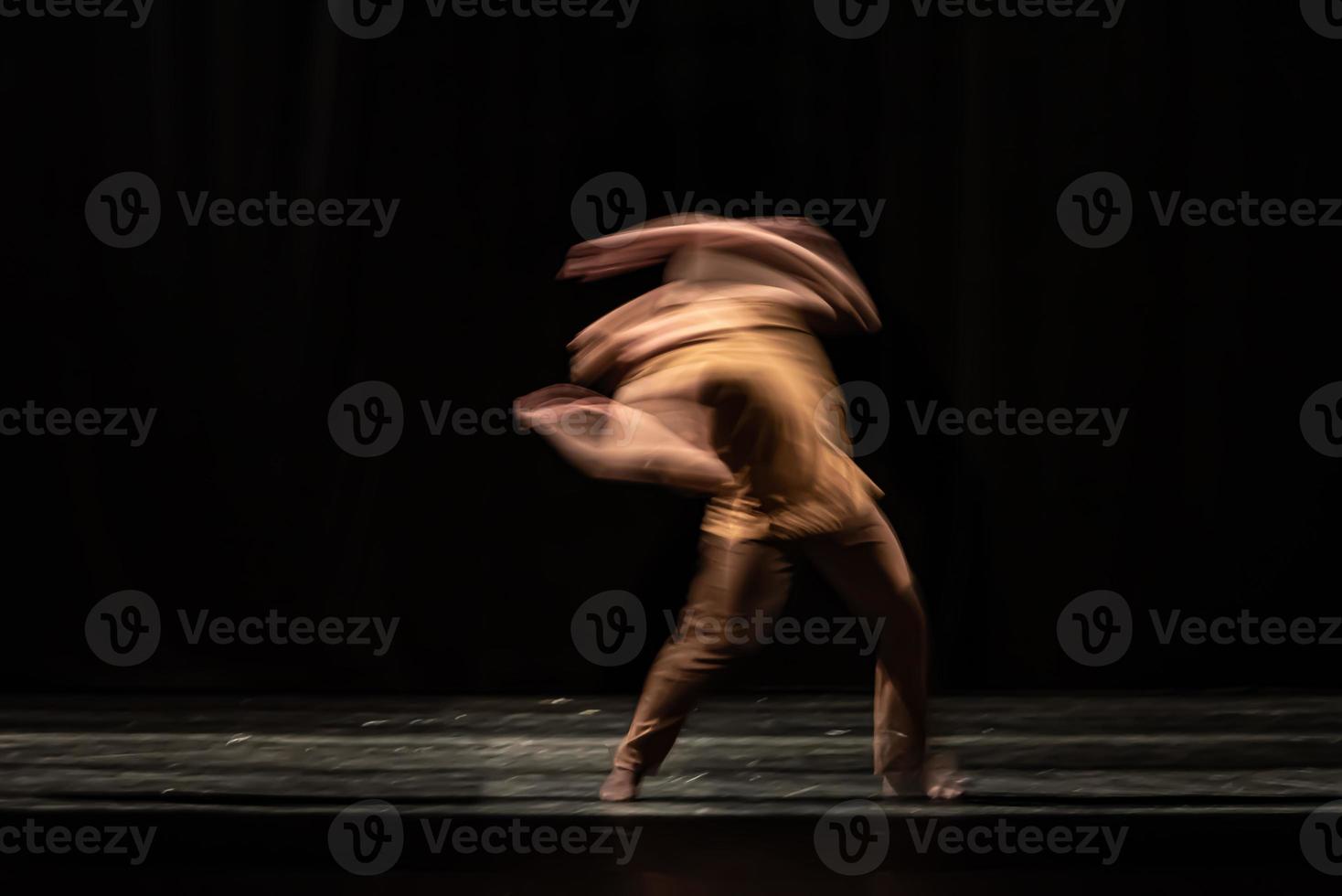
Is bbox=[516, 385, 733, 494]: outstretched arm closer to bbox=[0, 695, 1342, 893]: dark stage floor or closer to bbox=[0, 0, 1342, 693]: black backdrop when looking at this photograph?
bbox=[0, 695, 1342, 893]: dark stage floor

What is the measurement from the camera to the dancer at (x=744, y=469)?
10.5ft

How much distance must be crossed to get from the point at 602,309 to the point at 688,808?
205 centimetres

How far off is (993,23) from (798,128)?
2.41ft

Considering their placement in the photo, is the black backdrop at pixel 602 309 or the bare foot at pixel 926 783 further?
the black backdrop at pixel 602 309

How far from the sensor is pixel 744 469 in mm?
3250

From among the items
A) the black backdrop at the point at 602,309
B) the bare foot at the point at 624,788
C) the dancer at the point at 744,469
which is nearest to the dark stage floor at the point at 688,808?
the bare foot at the point at 624,788

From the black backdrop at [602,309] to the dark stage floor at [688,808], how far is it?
68cm

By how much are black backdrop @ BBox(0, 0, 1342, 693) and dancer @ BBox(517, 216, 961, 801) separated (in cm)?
149

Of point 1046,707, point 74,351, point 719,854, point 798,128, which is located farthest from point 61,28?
point 1046,707

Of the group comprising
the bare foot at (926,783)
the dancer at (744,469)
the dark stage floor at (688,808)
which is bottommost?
the dark stage floor at (688,808)

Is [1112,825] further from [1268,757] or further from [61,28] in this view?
[61,28]

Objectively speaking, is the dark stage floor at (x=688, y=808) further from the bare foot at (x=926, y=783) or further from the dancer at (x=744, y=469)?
the dancer at (x=744, y=469)

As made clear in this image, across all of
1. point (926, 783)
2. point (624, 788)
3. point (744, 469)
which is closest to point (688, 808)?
point (624, 788)

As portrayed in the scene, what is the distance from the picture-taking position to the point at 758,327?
330 cm
